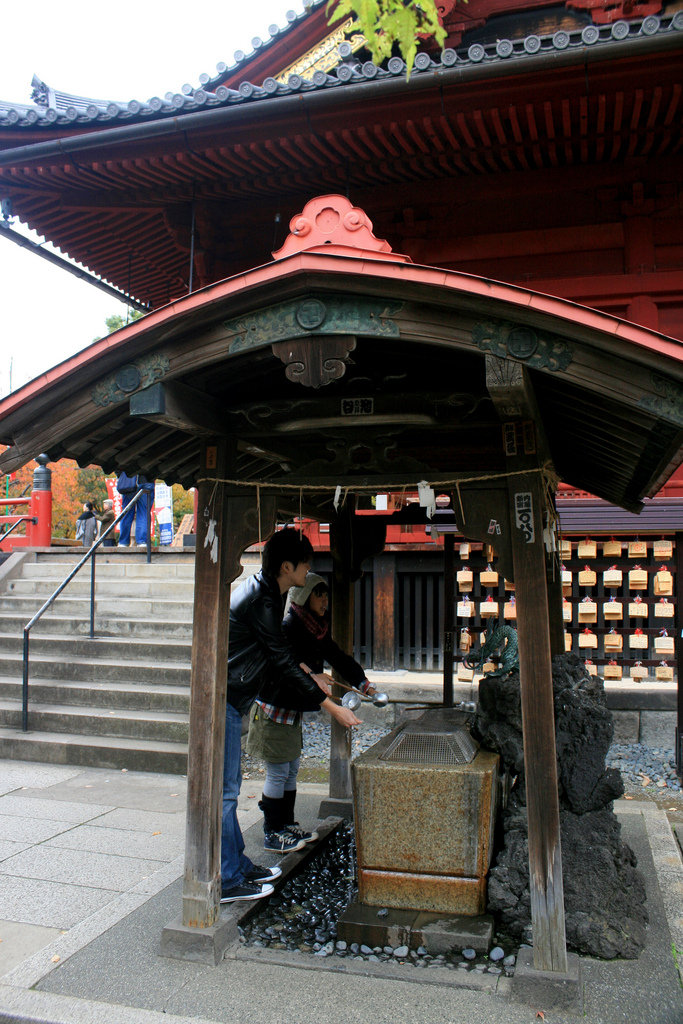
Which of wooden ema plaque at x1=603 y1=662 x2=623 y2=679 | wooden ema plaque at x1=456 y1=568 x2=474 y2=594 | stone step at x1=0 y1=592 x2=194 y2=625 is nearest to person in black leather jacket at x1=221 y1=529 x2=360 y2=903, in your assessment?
wooden ema plaque at x1=456 y1=568 x2=474 y2=594

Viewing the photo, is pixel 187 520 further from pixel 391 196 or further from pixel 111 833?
pixel 111 833

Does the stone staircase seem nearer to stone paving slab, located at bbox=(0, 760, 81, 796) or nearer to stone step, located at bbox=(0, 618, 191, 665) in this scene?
stone step, located at bbox=(0, 618, 191, 665)

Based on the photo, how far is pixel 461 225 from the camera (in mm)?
7609

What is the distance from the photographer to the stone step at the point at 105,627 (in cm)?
865

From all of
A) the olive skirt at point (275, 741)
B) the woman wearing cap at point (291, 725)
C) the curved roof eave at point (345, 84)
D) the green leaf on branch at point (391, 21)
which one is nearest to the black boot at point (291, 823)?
the woman wearing cap at point (291, 725)

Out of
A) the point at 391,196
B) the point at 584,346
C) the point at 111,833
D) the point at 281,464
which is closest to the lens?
the point at 584,346

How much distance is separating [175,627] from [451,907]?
18.4 feet

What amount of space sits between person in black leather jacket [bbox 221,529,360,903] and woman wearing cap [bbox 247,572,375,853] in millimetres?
484

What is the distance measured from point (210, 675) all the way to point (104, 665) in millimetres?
4780

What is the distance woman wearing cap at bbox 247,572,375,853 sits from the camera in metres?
4.70

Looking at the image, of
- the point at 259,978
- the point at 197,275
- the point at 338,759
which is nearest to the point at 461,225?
the point at 197,275

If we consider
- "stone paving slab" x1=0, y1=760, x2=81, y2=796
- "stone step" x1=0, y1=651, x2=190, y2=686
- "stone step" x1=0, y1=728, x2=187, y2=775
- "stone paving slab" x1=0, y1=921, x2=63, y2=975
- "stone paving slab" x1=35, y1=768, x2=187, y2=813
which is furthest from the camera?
"stone step" x1=0, y1=651, x2=190, y2=686

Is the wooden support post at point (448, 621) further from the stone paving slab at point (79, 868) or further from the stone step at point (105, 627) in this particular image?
the stone step at point (105, 627)

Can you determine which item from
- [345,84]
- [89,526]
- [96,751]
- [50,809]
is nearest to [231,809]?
[50,809]
